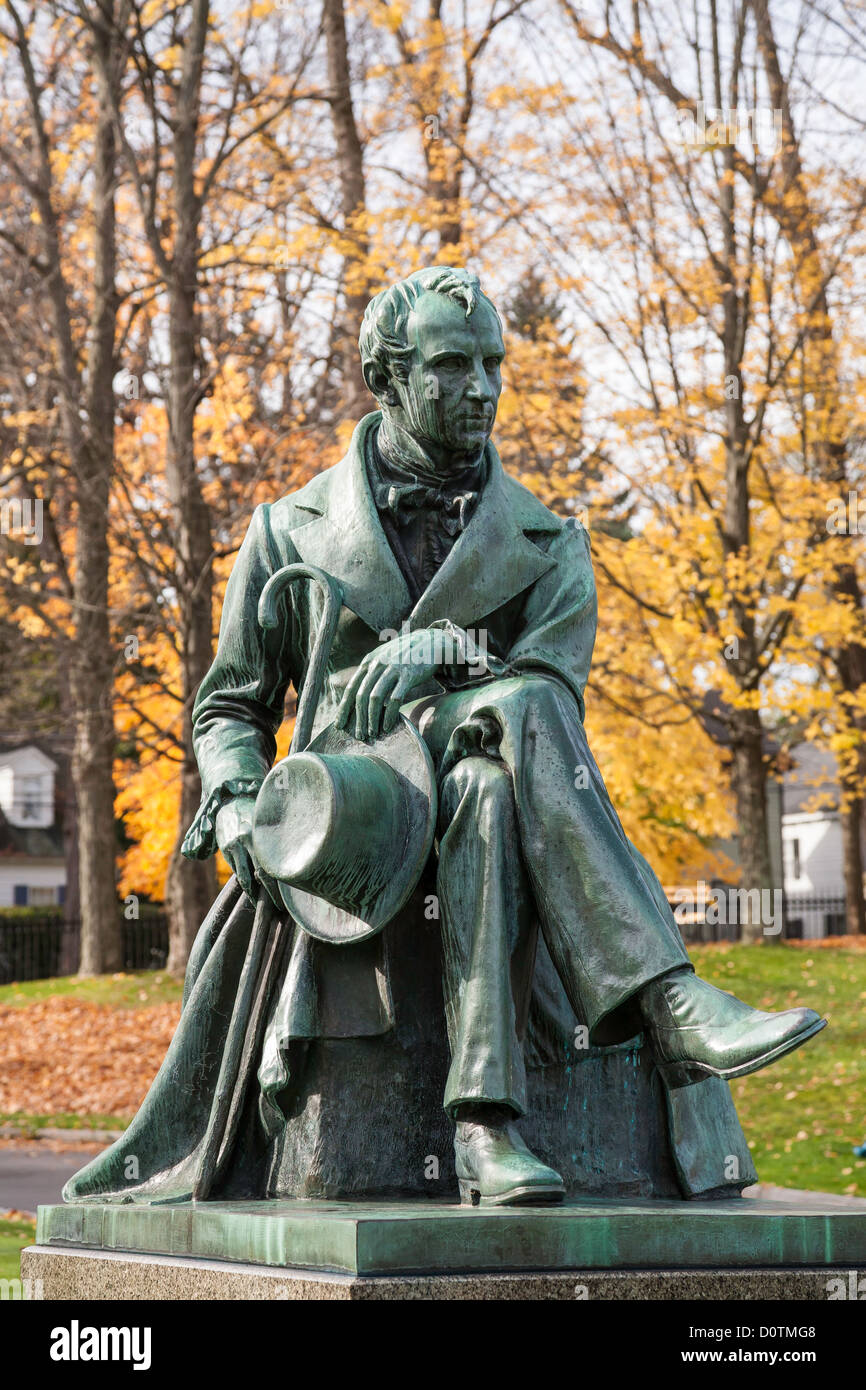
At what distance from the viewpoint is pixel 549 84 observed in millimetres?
18156

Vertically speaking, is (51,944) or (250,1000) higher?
(51,944)

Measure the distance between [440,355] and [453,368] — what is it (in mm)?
56

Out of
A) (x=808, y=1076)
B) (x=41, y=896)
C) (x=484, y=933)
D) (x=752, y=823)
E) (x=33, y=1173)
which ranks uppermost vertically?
(x=41, y=896)

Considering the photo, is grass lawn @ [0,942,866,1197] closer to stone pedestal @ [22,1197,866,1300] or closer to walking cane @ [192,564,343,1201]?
walking cane @ [192,564,343,1201]

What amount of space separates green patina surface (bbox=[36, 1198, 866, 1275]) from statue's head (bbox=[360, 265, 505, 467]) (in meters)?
1.87

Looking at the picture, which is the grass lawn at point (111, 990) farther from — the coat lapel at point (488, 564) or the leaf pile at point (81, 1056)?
the coat lapel at point (488, 564)

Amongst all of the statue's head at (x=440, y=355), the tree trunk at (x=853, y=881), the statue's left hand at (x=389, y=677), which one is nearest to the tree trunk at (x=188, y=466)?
the statue's head at (x=440, y=355)

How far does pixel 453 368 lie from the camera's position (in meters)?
4.40

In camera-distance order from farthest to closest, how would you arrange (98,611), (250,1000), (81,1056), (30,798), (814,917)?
(30,798) < (814,917) < (98,611) < (81,1056) < (250,1000)

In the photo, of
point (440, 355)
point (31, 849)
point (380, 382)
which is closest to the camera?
point (440, 355)

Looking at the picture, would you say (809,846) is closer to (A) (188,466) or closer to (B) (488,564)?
(A) (188,466)

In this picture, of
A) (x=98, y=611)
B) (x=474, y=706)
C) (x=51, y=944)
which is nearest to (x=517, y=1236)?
(x=474, y=706)

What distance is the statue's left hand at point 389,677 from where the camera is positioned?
4121mm
